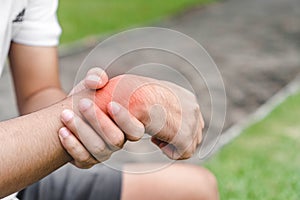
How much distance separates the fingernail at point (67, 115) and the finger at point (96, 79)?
0.06m

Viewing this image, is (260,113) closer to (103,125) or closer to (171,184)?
(171,184)

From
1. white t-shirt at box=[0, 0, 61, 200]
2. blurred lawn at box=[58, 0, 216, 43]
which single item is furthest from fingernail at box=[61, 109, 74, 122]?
blurred lawn at box=[58, 0, 216, 43]

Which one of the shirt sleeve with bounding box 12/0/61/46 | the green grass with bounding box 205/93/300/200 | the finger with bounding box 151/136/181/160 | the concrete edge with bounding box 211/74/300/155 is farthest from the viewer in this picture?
the concrete edge with bounding box 211/74/300/155

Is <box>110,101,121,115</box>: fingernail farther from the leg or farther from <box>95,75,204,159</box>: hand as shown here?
the leg

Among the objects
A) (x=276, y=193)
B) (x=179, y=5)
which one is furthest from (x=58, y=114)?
(x=179, y=5)

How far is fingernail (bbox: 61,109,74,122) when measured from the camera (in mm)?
1329

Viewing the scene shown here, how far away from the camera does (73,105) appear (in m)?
1.35

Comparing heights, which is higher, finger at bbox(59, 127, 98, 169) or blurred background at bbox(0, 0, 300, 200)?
finger at bbox(59, 127, 98, 169)

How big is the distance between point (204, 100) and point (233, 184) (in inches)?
44.5

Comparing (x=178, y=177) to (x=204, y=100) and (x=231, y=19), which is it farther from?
(x=231, y=19)

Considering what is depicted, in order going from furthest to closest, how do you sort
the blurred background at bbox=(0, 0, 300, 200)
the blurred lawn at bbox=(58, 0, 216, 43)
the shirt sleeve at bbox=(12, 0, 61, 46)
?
the blurred lawn at bbox=(58, 0, 216, 43) < the blurred background at bbox=(0, 0, 300, 200) < the shirt sleeve at bbox=(12, 0, 61, 46)

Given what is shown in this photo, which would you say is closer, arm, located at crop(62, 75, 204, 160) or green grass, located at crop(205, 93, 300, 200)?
arm, located at crop(62, 75, 204, 160)

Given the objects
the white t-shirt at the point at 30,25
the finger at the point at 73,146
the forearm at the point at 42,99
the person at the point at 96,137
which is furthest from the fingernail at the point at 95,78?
the forearm at the point at 42,99

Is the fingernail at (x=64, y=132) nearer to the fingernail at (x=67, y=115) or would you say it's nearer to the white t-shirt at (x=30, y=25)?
the fingernail at (x=67, y=115)
